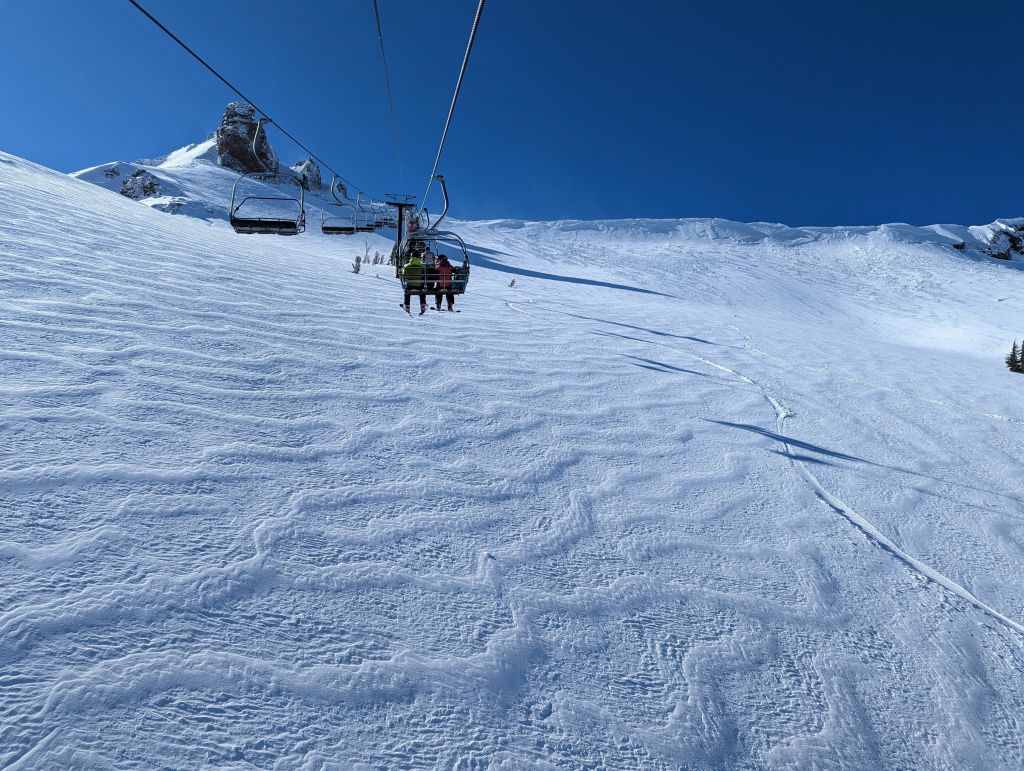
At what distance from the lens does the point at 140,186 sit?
26.3 meters

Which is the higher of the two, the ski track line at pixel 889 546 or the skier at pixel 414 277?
the skier at pixel 414 277

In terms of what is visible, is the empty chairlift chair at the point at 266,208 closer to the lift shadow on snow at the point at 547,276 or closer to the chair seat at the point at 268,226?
the chair seat at the point at 268,226

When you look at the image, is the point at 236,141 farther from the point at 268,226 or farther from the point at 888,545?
the point at 888,545

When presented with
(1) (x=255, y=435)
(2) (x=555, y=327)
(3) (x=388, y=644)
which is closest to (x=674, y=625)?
(3) (x=388, y=644)

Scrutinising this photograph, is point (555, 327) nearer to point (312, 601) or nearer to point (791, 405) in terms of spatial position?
point (791, 405)

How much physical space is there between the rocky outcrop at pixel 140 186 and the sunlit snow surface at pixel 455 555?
26.3m

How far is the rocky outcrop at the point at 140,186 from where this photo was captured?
26.1 meters

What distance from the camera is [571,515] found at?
270 cm

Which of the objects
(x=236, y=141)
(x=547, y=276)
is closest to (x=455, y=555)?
(x=547, y=276)

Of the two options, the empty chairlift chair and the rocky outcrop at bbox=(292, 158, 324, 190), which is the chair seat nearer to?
the empty chairlift chair

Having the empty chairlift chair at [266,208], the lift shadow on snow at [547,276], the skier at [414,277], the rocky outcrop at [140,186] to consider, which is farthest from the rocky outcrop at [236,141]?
the skier at [414,277]

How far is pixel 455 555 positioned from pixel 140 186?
1305 inches

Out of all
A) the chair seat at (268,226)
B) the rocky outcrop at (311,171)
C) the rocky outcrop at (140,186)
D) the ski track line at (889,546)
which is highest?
the rocky outcrop at (311,171)

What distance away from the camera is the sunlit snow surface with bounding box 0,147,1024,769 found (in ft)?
4.85
